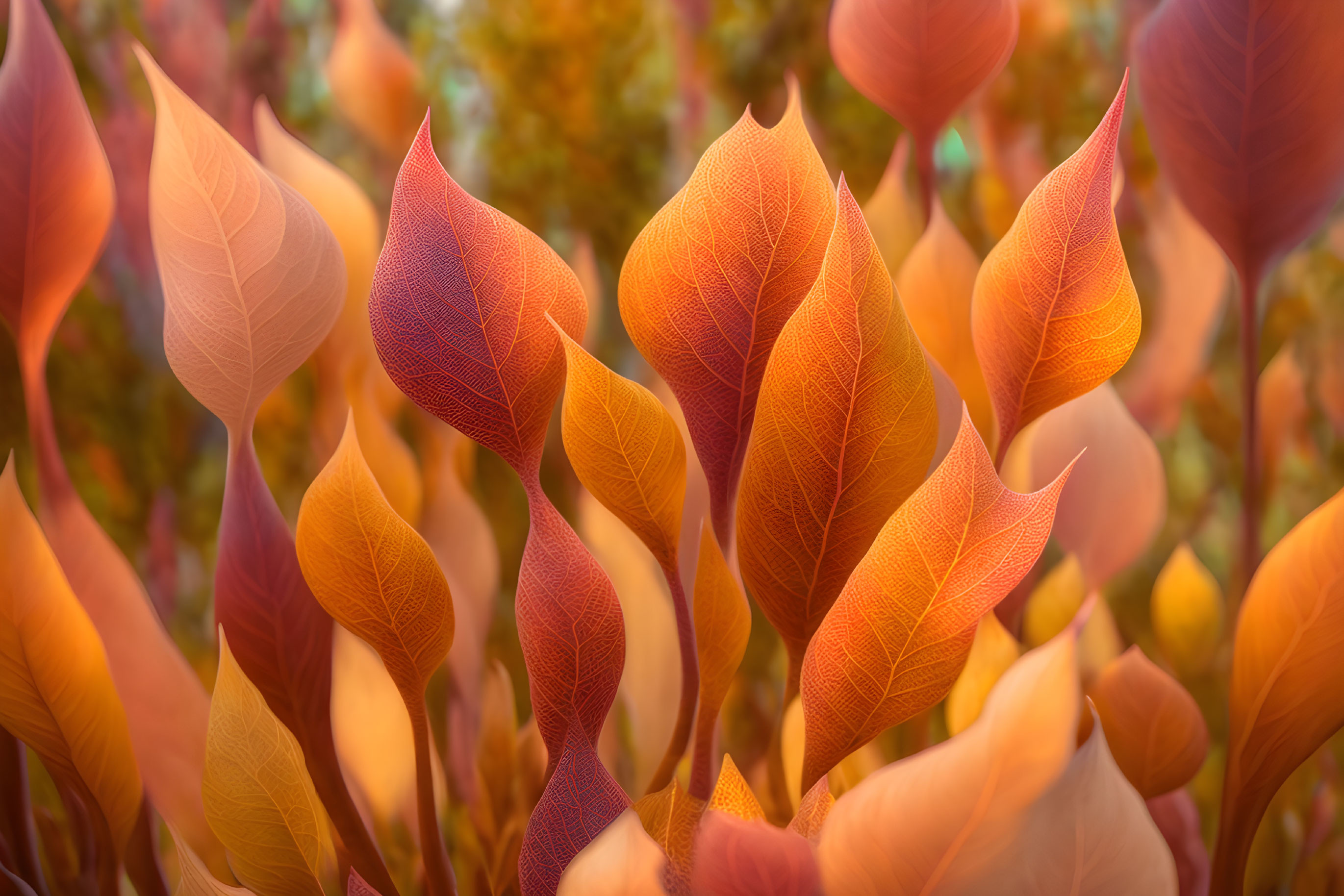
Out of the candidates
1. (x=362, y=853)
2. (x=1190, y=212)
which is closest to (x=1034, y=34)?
(x=1190, y=212)

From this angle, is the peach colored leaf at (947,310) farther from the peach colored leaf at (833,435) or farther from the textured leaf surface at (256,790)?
the textured leaf surface at (256,790)

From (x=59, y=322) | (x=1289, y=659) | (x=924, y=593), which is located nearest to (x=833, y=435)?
(x=924, y=593)

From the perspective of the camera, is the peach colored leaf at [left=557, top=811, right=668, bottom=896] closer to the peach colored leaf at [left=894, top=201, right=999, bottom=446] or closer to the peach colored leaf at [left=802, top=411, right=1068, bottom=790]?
the peach colored leaf at [left=802, top=411, right=1068, bottom=790]

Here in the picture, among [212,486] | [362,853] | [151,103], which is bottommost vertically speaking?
[362,853]

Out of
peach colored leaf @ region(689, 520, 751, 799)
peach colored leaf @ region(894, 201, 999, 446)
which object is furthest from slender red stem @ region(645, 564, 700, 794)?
peach colored leaf @ region(894, 201, 999, 446)

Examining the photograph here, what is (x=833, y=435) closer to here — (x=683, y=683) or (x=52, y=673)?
(x=683, y=683)

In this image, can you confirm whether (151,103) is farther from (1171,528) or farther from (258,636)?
(1171,528)
